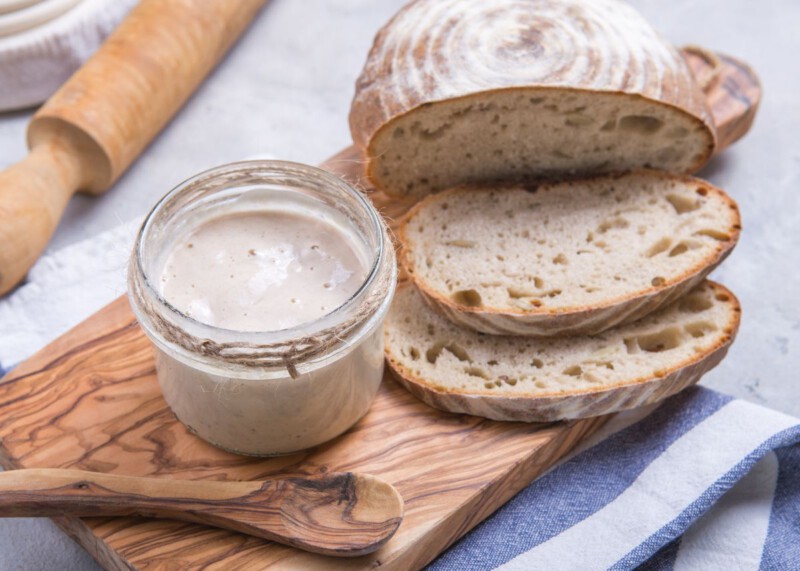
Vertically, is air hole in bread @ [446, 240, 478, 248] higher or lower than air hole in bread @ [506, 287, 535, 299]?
lower

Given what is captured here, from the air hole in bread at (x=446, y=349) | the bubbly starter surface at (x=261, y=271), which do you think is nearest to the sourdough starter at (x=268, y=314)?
the bubbly starter surface at (x=261, y=271)

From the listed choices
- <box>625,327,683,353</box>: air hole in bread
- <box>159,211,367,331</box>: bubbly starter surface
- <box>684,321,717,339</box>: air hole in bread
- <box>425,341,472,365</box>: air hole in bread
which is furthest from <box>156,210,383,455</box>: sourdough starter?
<box>684,321,717,339</box>: air hole in bread

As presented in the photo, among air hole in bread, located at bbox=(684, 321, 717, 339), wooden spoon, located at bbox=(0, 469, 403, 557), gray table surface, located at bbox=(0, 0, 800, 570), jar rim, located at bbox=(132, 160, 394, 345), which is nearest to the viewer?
jar rim, located at bbox=(132, 160, 394, 345)

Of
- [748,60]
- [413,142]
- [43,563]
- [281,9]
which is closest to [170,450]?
[43,563]

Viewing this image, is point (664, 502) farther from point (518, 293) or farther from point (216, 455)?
point (216, 455)

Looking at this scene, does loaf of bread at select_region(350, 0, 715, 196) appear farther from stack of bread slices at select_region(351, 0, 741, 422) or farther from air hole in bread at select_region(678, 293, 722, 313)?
air hole in bread at select_region(678, 293, 722, 313)

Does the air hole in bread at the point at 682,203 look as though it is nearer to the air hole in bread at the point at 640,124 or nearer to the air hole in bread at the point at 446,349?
the air hole in bread at the point at 640,124

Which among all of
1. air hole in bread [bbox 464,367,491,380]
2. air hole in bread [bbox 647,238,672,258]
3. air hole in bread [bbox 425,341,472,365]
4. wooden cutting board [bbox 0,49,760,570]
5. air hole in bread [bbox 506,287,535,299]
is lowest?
wooden cutting board [bbox 0,49,760,570]

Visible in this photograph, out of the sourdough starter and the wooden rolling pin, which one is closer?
the sourdough starter

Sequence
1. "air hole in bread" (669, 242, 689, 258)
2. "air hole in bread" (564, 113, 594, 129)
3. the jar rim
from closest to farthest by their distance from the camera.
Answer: the jar rim < "air hole in bread" (669, 242, 689, 258) < "air hole in bread" (564, 113, 594, 129)
